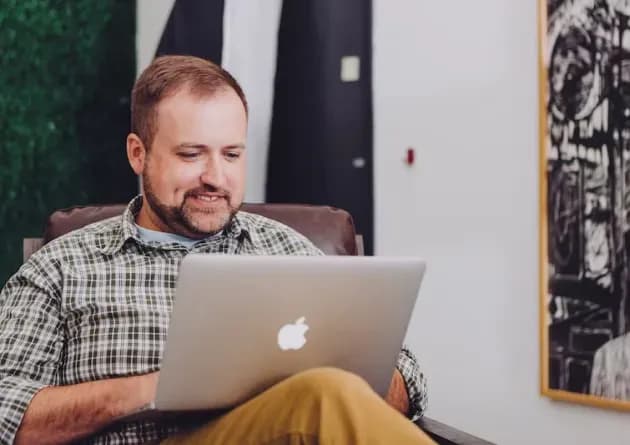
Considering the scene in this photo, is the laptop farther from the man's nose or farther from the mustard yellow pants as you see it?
the man's nose

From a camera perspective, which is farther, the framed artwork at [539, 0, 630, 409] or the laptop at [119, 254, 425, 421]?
the framed artwork at [539, 0, 630, 409]

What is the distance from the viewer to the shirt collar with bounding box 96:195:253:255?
64.3 inches

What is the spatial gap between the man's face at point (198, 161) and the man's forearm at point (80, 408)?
0.39 m

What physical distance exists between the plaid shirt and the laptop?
8.1 inches

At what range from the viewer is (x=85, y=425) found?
1.35 m

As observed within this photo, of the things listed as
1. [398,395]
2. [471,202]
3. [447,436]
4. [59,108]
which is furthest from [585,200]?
[59,108]

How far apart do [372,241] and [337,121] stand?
343mm

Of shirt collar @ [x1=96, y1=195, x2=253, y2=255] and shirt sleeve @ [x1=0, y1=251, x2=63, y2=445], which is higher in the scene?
shirt collar @ [x1=96, y1=195, x2=253, y2=255]

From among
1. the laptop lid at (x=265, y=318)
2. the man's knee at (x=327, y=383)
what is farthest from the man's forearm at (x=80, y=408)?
the man's knee at (x=327, y=383)

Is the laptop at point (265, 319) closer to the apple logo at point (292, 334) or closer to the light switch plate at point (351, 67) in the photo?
the apple logo at point (292, 334)

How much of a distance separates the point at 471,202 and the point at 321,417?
4.27 feet

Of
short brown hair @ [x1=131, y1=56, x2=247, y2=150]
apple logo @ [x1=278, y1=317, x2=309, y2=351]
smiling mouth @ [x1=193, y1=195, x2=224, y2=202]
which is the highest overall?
short brown hair @ [x1=131, y1=56, x2=247, y2=150]

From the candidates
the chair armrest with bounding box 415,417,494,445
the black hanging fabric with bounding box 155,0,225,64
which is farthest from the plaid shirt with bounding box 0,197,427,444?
the black hanging fabric with bounding box 155,0,225,64

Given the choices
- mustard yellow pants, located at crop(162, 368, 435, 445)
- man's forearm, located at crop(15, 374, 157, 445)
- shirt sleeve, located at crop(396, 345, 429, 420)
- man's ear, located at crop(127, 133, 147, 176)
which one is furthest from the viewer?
man's ear, located at crop(127, 133, 147, 176)
